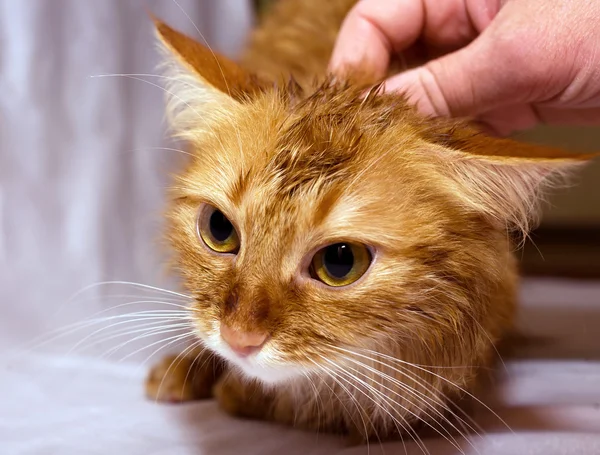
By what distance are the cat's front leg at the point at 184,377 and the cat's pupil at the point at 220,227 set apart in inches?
16.0

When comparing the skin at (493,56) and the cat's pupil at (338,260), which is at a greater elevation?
the skin at (493,56)

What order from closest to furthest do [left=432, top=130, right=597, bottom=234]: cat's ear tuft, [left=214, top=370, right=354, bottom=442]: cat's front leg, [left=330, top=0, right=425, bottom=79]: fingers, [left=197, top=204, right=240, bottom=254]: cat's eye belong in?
[left=432, top=130, right=597, bottom=234]: cat's ear tuft, [left=197, top=204, right=240, bottom=254]: cat's eye, [left=214, top=370, right=354, bottom=442]: cat's front leg, [left=330, top=0, right=425, bottom=79]: fingers

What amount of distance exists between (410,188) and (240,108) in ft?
1.16

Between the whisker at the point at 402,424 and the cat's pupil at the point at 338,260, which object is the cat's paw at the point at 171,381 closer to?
the whisker at the point at 402,424

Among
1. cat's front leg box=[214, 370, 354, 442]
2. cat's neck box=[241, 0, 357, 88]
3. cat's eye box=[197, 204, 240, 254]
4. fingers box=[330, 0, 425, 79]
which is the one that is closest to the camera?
cat's eye box=[197, 204, 240, 254]

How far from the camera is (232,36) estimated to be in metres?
2.23

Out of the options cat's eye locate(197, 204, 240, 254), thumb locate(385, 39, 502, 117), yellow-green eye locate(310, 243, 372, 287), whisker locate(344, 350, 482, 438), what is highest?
thumb locate(385, 39, 502, 117)

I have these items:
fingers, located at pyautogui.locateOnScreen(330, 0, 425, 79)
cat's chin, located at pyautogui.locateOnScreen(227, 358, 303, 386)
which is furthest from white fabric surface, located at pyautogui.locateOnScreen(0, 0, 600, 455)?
fingers, located at pyautogui.locateOnScreen(330, 0, 425, 79)

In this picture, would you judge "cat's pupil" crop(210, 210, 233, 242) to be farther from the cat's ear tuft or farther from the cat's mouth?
the cat's ear tuft

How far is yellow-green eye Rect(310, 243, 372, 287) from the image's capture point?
3.20 ft

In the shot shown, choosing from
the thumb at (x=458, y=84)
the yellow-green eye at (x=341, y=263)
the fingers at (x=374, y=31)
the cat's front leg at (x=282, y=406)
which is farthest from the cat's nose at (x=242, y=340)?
the fingers at (x=374, y=31)

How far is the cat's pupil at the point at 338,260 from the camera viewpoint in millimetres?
976

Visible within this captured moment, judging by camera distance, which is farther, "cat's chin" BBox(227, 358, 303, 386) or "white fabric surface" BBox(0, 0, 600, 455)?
"white fabric surface" BBox(0, 0, 600, 455)

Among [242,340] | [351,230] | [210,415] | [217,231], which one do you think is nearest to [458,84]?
[351,230]
